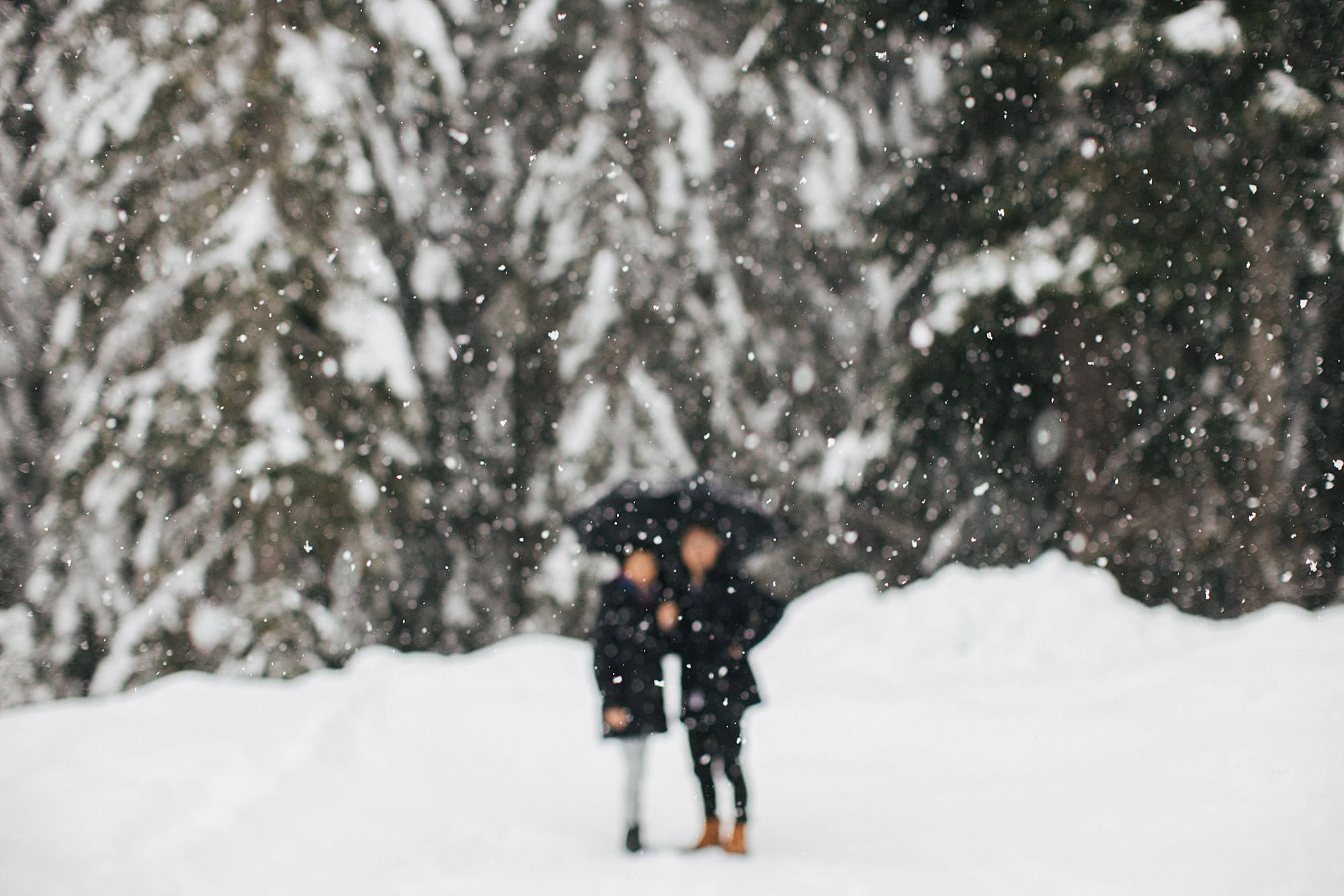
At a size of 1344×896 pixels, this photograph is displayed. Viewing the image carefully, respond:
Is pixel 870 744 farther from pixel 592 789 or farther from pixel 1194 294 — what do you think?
pixel 1194 294

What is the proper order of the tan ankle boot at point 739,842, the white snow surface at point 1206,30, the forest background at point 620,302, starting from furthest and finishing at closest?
the forest background at point 620,302 → the white snow surface at point 1206,30 → the tan ankle boot at point 739,842

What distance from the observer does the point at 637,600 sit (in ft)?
13.6

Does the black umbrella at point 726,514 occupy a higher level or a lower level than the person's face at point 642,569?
higher

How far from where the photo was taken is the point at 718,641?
4.11 m

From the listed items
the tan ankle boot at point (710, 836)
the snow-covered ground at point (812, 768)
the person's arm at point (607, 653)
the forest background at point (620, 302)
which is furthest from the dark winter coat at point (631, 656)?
the forest background at point (620, 302)

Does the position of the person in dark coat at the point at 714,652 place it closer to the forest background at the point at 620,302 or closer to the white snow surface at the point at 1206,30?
the forest background at the point at 620,302

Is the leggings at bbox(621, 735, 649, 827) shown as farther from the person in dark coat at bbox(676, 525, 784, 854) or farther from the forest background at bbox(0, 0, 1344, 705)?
the forest background at bbox(0, 0, 1344, 705)

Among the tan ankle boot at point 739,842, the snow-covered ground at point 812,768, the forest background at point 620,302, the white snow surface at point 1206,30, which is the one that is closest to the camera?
the snow-covered ground at point 812,768

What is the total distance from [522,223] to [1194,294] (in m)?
5.42

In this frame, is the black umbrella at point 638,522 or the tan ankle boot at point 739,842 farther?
the black umbrella at point 638,522

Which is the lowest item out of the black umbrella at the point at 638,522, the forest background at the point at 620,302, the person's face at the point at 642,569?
the person's face at the point at 642,569

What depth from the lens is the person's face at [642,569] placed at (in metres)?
4.15

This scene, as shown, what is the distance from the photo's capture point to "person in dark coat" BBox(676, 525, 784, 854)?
4.09 metres

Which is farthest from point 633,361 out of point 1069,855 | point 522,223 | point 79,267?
point 1069,855
